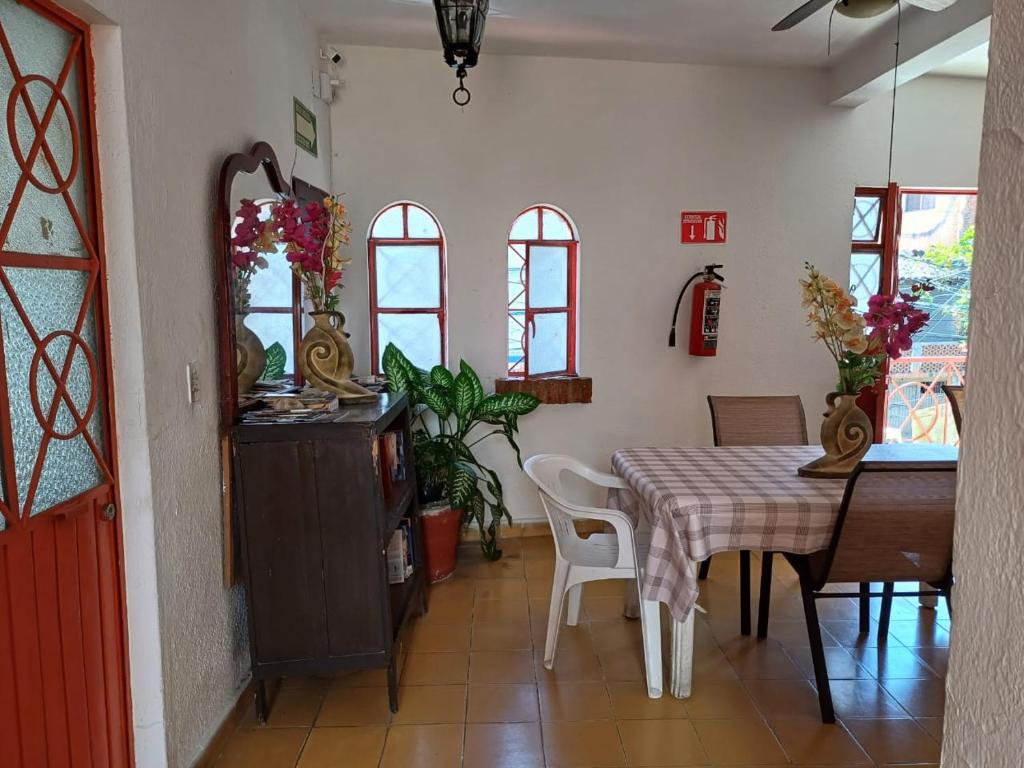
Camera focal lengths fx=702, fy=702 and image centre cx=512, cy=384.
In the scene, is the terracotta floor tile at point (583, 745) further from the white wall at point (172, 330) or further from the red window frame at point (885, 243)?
the red window frame at point (885, 243)

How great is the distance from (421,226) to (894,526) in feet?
8.59

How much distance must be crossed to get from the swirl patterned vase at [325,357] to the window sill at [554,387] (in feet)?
4.33

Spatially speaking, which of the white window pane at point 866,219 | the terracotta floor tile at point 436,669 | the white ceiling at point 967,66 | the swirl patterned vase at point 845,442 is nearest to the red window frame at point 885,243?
the white window pane at point 866,219

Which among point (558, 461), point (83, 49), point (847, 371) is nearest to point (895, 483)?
point (847, 371)

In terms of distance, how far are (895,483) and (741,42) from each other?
2393 mm

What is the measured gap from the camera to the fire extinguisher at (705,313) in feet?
12.3

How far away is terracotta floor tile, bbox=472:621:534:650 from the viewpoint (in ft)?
8.93

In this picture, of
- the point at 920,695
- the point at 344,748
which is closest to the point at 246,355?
the point at 344,748

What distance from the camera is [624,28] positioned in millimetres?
3240

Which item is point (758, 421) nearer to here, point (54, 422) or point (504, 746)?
point (504, 746)

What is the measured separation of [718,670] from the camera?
8.37 ft

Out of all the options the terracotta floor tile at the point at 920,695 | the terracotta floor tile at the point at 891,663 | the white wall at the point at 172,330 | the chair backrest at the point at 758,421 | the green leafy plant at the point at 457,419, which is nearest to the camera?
the white wall at the point at 172,330

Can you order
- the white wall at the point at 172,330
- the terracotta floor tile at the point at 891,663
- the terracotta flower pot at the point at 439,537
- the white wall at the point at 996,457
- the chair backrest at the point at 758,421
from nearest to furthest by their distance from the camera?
the white wall at the point at 996,457 → the white wall at the point at 172,330 → the terracotta floor tile at the point at 891,663 → the chair backrest at the point at 758,421 → the terracotta flower pot at the point at 439,537

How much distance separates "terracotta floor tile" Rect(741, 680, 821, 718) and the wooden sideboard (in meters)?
1.24
